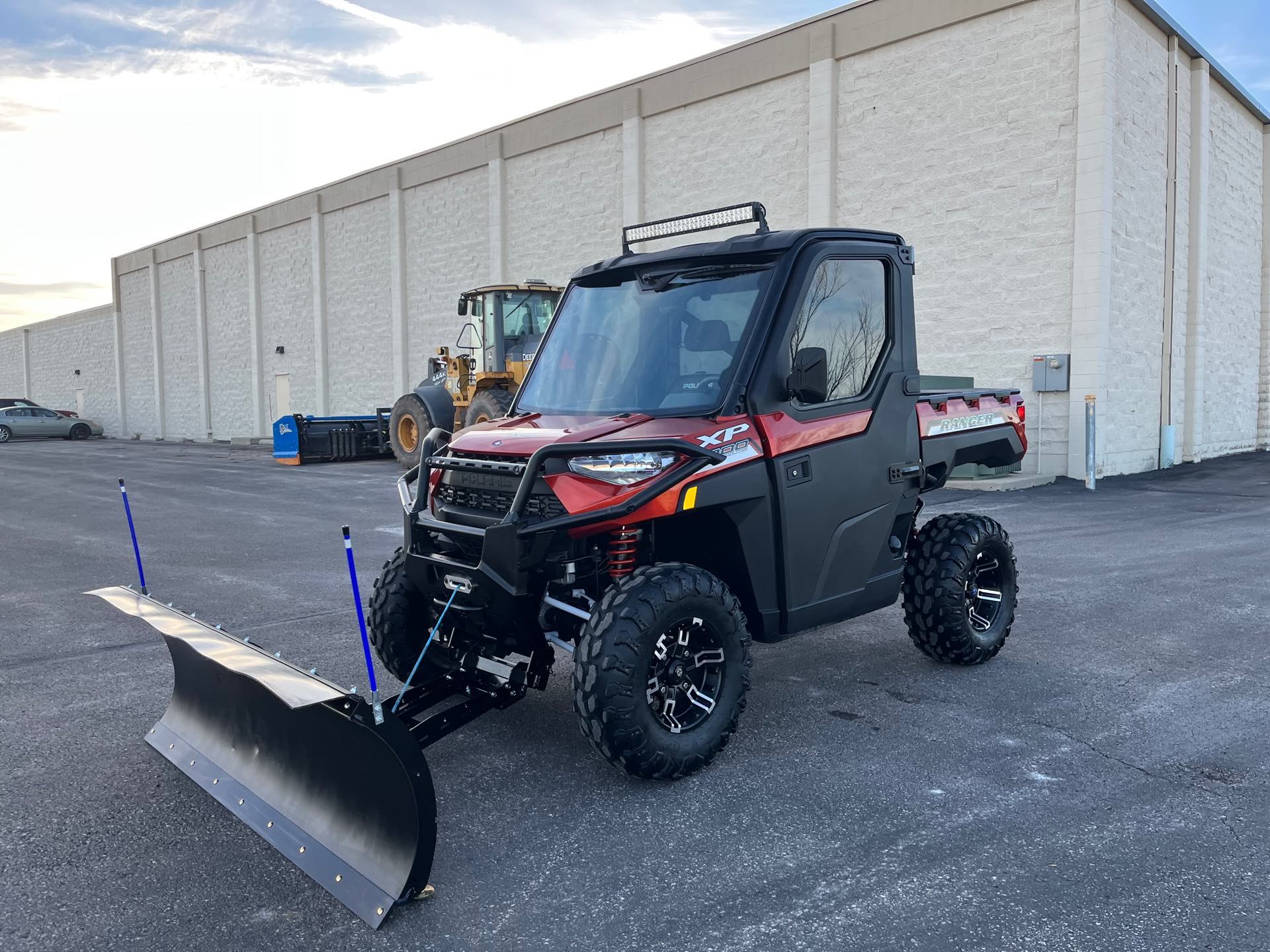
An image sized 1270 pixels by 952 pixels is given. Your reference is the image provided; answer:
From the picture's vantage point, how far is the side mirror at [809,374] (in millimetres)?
4359

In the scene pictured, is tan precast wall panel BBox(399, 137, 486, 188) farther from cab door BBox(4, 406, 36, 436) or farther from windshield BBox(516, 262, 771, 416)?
windshield BBox(516, 262, 771, 416)

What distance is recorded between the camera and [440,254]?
2900 centimetres

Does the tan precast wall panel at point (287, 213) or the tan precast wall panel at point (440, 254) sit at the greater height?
the tan precast wall panel at point (287, 213)

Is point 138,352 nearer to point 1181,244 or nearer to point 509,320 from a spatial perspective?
point 509,320

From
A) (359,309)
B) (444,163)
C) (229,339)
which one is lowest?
(229,339)

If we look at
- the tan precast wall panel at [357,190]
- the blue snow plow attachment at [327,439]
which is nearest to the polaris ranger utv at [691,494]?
the blue snow plow attachment at [327,439]

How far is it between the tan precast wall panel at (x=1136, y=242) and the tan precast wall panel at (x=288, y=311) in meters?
26.1

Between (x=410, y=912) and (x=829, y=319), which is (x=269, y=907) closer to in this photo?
(x=410, y=912)

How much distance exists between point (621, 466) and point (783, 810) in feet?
4.92

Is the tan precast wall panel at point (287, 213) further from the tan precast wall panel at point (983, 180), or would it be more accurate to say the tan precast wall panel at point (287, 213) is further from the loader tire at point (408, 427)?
the tan precast wall panel at point (983, 180)

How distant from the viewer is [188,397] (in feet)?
140

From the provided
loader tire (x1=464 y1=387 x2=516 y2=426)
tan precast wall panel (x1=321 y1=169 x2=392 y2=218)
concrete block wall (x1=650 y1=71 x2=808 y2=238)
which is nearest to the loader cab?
loader tire (x1=464 y1=387 x2=516 y2=426)

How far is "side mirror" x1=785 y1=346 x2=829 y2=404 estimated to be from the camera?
436 cm

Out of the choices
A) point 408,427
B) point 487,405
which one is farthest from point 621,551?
point 408,427
